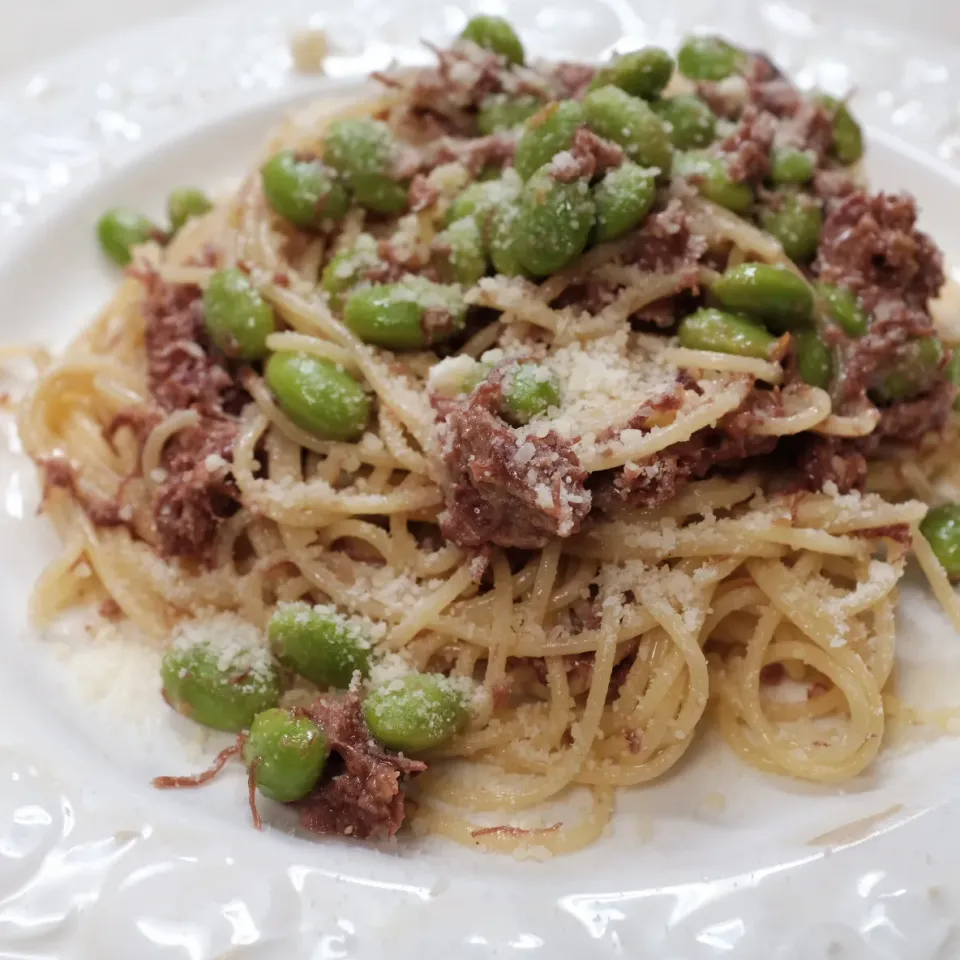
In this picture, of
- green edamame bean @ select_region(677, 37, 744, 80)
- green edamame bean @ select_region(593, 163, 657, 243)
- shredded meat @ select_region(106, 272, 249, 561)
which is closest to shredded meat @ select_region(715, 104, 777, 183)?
green edamame bean @ select_region(593, 163, 657, 243)

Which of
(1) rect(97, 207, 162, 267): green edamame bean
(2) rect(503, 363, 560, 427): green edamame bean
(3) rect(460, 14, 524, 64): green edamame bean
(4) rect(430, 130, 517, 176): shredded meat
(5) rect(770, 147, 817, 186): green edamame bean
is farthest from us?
(1) rect(97, 207, 162, 267): green edamame bean

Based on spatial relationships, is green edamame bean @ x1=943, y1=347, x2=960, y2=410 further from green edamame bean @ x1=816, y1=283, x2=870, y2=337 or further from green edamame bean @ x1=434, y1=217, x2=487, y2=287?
green edamame bean @ x1=434, y1=217, x2=487, y2=287

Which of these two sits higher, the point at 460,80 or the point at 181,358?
the point at 460,80

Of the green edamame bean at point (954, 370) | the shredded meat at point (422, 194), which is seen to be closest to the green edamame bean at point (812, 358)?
the green edamame bean at point (954, 370)

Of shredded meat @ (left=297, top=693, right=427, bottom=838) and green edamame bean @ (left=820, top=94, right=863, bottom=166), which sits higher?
green edamame bean @ (left=820, top=94, right=863, bottom=166)

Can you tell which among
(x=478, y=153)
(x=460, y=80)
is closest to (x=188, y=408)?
(x=478, y=153)

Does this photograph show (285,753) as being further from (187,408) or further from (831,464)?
(831,464)

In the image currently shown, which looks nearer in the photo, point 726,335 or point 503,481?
point 503,481

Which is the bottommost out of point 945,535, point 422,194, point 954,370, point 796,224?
point 945,535
